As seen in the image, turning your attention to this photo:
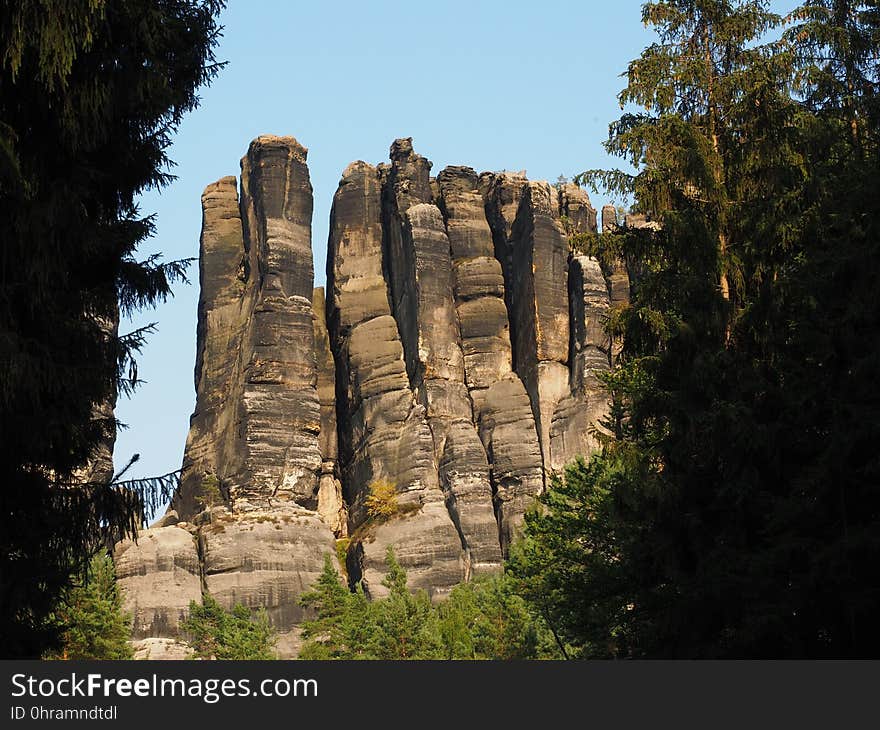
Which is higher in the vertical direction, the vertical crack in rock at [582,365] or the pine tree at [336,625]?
the vertical crack in rock at [582,365]

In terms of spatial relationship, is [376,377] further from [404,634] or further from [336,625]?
[404,634]

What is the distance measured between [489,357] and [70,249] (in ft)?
247

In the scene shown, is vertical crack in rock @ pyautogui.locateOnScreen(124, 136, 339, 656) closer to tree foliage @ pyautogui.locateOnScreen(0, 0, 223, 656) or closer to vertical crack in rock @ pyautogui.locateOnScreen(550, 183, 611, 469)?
vertical crack in rock @ pyautogui.locateOnScreen(550, 183, 611, 469)

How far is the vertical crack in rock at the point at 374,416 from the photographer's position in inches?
2992

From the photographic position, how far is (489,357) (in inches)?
3465

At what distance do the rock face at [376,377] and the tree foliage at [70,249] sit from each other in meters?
58.5

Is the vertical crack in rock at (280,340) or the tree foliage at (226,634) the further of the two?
the vertical crack in rock at (280,340)

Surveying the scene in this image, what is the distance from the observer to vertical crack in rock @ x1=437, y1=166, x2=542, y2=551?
8219 cm

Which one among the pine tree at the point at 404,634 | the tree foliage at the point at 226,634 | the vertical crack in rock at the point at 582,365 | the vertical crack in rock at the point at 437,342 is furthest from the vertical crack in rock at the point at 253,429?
the pine tree at the point at 404,634

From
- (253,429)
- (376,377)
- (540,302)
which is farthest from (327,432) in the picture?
(540,302)

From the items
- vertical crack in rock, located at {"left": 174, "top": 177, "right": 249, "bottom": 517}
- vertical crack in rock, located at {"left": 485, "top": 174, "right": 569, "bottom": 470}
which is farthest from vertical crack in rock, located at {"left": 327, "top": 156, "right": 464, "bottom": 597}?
vertical crack in rock, located at {"left": 485, "top": 174, "right": 569, "bottom": 470}

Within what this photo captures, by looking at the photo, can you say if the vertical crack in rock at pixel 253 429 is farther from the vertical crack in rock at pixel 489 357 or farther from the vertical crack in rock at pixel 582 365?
the vertical crack in rock at pixel 582 365
